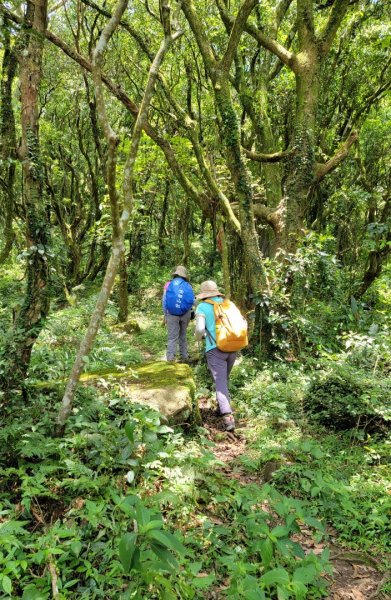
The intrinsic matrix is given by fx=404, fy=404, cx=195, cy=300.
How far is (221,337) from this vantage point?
227 inches

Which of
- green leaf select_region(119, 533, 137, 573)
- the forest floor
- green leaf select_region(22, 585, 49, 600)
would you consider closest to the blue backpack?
the forest floor

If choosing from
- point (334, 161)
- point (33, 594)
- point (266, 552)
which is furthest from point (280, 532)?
point (334, 161)

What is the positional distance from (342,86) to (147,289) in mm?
11288

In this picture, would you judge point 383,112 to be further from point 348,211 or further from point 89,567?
point 89,567

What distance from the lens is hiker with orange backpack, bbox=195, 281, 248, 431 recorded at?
578 cm

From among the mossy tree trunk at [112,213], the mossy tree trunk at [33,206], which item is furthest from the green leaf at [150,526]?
the mossy tree trunk at [33,206]

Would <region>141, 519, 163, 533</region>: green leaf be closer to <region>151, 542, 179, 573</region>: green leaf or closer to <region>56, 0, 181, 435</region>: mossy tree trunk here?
<region>151, 542, 179, 573</region>: green leaf

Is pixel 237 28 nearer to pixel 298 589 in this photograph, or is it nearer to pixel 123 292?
pixel 298 589

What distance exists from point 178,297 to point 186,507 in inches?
194

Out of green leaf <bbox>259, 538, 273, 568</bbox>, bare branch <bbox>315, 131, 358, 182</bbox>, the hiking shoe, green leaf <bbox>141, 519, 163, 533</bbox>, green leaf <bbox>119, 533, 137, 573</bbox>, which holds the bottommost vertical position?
the hiking shoe

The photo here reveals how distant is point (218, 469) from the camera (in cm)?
452

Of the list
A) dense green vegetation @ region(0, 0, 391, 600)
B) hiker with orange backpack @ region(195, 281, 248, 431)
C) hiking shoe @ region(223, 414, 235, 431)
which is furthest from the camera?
hiker with orange backpack @ region(195, 281, 248, 431)

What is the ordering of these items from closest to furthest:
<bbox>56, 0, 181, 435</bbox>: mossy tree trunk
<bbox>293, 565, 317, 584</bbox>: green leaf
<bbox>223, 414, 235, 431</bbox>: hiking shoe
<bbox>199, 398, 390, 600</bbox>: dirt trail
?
1. <bbox>293, 565, 317, 584</bbox>: green leaf
2. <bbox>199, 398, 390, 600</bbox>: dirt trail
3. <bbox>56, 0, 181, 435</bbox>: mossy tree trunk
4. <bbox>223, 414, 235, 431</bbox>: hiking shoe

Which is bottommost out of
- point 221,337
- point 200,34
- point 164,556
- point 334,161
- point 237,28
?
point 164,556
